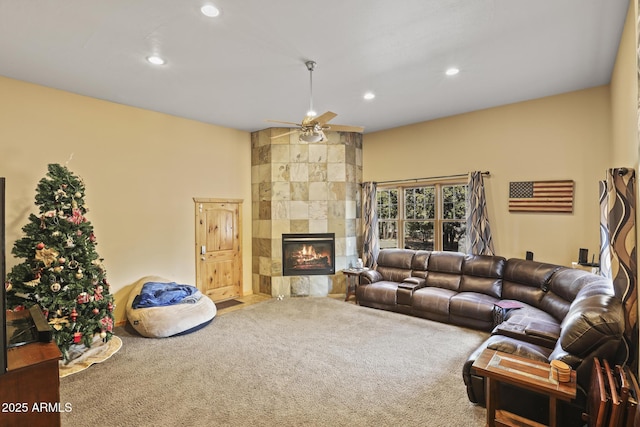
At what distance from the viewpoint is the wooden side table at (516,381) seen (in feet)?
7.01

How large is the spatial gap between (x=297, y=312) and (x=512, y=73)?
4589 millimetres

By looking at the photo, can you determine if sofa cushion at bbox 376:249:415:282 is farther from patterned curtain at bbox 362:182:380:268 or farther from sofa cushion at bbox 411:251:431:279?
patterned curtain at bbox 362:182:380:268

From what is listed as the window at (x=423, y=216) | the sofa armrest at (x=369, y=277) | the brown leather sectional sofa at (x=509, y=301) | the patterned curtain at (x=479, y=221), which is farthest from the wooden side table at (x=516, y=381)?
the window at (x=423, y=216)

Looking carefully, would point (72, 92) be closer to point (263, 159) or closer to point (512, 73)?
point (263, 159)

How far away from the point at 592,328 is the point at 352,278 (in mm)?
4319

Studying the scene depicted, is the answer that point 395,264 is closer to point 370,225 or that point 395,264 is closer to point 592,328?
point 370,225

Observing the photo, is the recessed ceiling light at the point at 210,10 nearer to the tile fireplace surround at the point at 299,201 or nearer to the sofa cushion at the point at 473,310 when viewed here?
the tile fireplace surround at the point at 299,201

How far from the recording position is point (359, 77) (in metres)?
4.03

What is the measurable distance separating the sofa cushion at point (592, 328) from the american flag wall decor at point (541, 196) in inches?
102

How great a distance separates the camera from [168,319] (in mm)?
4301

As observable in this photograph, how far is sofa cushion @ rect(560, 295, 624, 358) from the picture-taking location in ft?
7.48

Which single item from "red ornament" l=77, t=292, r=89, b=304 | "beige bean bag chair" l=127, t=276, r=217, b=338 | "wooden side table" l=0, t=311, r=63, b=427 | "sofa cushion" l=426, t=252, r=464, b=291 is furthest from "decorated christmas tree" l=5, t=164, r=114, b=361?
"sofa cushion" l=426, t=252, r=464, b=291

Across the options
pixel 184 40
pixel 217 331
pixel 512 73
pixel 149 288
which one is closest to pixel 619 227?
pixel 512 73

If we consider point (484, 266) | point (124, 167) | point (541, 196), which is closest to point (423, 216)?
point (484, 266)
